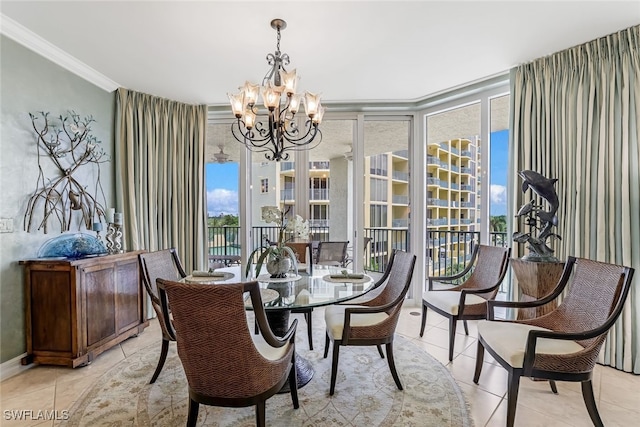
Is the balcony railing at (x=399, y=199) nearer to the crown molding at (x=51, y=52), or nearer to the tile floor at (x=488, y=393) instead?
the tile floor at (x=488, y=393)

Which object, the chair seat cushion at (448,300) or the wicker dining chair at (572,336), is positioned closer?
the wicker dining chair at (572,336)

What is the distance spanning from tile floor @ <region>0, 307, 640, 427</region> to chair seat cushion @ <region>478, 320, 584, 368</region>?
0.43m

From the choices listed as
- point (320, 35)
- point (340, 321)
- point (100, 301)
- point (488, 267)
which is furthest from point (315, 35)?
point (100, 301)

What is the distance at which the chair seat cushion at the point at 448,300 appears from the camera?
264cm

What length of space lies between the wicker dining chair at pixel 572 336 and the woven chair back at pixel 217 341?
4.59ft

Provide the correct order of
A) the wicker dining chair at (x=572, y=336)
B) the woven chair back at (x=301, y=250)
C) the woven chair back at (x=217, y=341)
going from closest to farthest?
1. the woven chair back at (x=217, y=341)
2. the wicker dining chair at (x=572, y=336)
3. the woven chair back at (x=301, y=250)

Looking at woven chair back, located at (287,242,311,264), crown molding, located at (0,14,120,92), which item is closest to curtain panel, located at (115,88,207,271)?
crown molding, located at (0,14,120,92)

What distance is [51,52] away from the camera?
2.63 m

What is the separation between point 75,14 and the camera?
2.17 m

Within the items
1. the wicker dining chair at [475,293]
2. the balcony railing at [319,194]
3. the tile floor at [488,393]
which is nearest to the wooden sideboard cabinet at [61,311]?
the tile floor at [488,393]

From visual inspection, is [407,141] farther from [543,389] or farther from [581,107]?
[543,389]

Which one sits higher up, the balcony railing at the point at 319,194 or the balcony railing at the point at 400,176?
the balcony railing at the point at 400,176

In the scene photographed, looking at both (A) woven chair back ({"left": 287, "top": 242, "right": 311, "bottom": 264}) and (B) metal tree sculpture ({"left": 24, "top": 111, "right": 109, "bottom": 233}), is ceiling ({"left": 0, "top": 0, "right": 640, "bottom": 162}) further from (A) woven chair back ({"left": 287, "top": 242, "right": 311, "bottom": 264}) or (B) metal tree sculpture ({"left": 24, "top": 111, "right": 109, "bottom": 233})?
(A) woven chair back ({"left": 287, "top": 242, "right": 311, "bottom": 264})

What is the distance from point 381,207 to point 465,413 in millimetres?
2638
